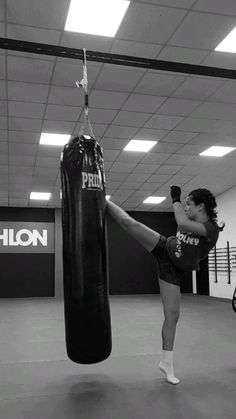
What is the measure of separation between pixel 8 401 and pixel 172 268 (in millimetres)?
1444

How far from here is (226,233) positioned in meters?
10.3

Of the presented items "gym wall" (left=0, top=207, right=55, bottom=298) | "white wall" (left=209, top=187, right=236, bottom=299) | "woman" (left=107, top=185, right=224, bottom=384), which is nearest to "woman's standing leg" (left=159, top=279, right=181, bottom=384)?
"woman" (left=107, top=185, right=224, bottom=384)

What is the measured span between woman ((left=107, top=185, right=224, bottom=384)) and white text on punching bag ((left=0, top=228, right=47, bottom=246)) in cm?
941

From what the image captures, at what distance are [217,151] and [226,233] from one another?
3498mm

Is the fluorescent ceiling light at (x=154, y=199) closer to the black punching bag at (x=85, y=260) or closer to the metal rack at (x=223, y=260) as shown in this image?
the metal rack at (x=223, y=260)

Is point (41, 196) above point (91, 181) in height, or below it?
above

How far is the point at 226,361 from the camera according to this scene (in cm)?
350

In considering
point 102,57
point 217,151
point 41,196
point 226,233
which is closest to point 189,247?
point 102,57

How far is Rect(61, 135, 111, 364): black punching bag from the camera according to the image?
7.72 feet

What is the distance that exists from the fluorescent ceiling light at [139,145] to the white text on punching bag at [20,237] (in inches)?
233

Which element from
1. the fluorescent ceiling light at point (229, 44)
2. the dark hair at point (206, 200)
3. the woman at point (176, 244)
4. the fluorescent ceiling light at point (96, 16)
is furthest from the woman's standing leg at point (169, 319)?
the fluorescent ceiling light at point (229, 44)

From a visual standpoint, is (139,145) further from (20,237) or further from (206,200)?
(20,237)

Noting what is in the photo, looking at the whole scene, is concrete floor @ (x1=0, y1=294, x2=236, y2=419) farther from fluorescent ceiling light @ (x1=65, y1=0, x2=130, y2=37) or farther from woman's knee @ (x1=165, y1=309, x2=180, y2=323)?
fluorescent ceiling light @ (x1=65, y1=0, x2=130, y2=37)

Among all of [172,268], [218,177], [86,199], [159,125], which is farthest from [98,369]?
[218,177]
